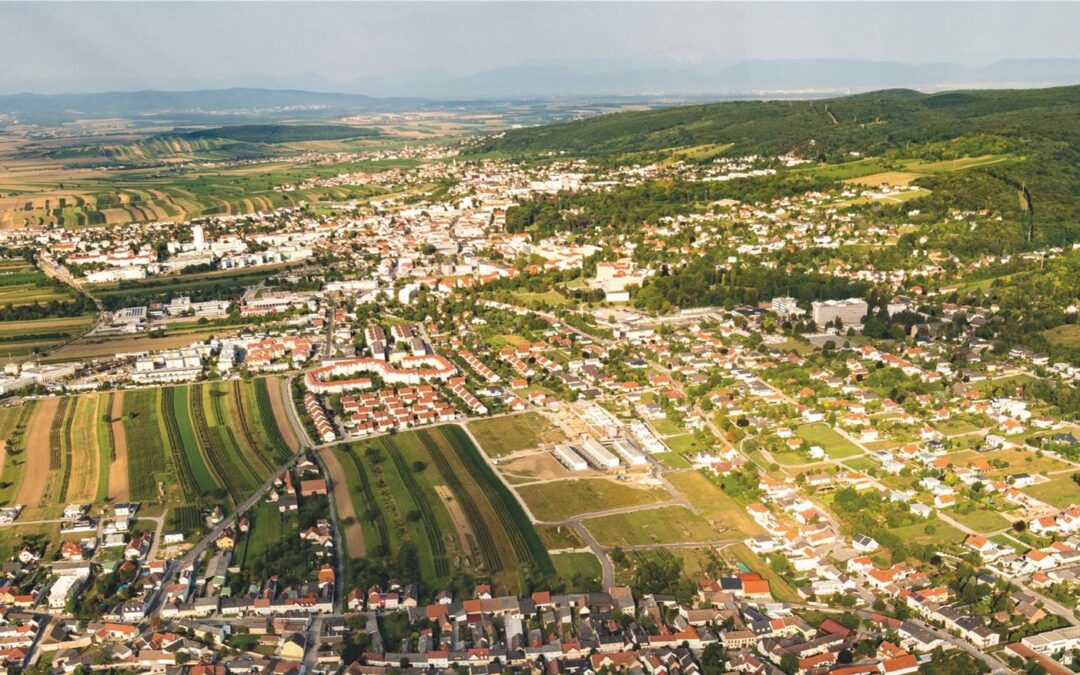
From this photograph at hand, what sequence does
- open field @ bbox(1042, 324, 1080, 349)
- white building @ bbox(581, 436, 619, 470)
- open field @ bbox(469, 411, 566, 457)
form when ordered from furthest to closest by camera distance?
open field @ bbox(1042, 324, 1080, 349)
open field @ bbox(469, 411, 566, 457)
white building @ bbox(581, 436, 619, 470)

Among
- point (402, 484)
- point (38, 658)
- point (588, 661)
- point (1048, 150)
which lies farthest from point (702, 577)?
point (1048, 150)

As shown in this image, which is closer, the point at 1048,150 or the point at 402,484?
the point at 402,484

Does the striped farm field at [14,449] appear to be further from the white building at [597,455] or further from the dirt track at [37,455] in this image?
the white building at [597,455]

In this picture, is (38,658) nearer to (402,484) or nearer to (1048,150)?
(402,484)

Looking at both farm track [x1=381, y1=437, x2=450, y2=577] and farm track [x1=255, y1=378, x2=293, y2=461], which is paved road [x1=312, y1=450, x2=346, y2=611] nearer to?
farm track [x1=255, y1=378, x2=293, y2=461]

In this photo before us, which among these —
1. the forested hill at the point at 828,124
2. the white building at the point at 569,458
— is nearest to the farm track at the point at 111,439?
the white building at the point at 569,458

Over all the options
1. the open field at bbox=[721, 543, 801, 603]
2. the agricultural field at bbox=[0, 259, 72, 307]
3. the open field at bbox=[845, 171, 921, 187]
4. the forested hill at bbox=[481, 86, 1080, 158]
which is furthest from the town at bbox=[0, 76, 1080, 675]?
the forested hill at bbox=[481, 86, 1080, 158]
